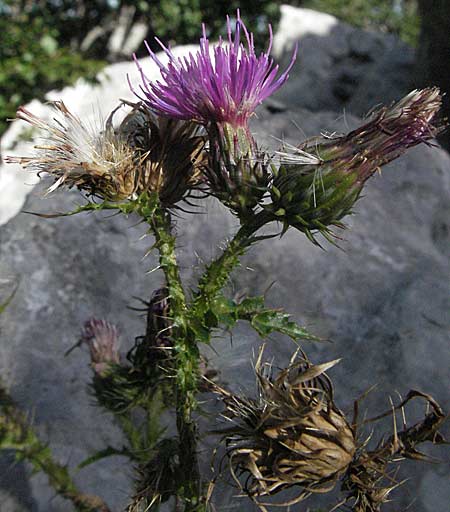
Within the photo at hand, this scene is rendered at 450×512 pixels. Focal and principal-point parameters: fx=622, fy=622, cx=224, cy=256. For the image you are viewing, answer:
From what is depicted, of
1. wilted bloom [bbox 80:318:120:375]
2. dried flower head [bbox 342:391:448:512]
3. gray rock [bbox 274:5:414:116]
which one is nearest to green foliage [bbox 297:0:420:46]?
gray rock [bbox 274:5:414:116]

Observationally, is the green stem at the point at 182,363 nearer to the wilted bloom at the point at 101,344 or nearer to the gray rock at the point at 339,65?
the wilted bloom at the point at 101,344

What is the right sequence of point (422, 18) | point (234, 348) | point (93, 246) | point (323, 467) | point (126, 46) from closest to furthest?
point (323, 467) < point (234, 348) < point (93, 246) < point (422, 18) < point (126, 46)

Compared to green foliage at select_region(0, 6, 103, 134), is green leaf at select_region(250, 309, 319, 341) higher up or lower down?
lower down

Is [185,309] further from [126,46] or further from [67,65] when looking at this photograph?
[126,46]

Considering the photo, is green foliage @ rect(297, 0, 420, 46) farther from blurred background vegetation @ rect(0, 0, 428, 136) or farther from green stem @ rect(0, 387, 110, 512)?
green stem @ rect(0, 387, 110, 512)

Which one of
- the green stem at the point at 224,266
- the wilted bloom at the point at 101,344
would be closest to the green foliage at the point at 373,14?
the wilted bloom at the point at 101,344

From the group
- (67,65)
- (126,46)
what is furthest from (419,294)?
(126,46)

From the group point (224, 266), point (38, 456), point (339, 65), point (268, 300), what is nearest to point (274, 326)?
point (224, 266)
